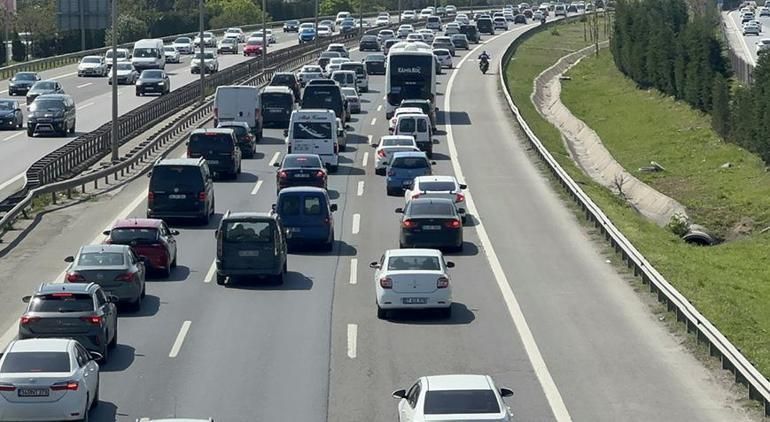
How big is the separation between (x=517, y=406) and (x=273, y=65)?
3130 inches

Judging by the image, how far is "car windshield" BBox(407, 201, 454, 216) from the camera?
41844 mm

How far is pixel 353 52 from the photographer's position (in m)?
126

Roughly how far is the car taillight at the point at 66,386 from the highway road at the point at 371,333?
1.58 metres

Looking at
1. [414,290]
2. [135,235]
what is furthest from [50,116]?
[414,290]

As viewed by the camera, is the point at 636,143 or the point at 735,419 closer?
the point at 735,419

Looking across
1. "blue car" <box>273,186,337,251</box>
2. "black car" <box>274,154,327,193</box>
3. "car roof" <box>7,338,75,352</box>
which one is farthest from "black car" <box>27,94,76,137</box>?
"car roof" <box>7,338,75,352</box>

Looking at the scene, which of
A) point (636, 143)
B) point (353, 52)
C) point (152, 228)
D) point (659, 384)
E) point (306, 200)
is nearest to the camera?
point (659, 384)

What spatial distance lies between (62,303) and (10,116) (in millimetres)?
47205

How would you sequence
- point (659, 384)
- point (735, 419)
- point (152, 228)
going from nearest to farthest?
point (735, 419) → point (659, 384) → point (152, 228)

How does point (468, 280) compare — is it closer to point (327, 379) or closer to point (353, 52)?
point (327, 379)

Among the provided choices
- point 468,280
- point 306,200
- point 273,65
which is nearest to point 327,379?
point 468,280

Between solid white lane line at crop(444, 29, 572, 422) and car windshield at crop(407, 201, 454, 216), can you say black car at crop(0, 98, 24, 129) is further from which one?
car windshield at crop(407, 201, 454, 216)

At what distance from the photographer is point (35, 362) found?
23.4 metres

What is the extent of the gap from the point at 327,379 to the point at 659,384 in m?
5.75
